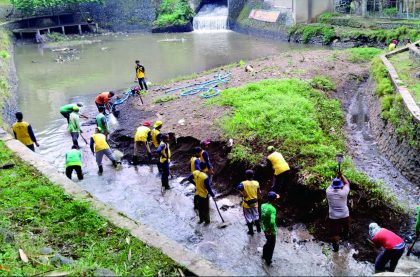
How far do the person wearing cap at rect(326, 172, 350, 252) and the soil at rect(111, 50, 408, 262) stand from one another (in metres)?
0.52

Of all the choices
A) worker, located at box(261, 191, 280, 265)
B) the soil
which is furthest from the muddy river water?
the soil

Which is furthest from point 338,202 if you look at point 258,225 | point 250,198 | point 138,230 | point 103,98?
point 103,98

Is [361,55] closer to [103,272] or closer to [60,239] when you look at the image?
[60,239]

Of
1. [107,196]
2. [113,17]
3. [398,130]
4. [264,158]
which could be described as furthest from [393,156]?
[113,17]

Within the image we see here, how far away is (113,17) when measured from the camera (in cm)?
4769

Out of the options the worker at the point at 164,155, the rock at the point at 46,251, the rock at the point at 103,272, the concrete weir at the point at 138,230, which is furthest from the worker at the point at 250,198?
the rock at the point at 46,251

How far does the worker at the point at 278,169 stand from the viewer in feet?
33.4

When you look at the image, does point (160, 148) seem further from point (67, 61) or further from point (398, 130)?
point (67, 61)

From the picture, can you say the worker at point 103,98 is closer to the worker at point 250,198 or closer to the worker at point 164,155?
the worker at point 164,155

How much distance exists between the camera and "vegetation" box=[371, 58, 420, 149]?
1168cm

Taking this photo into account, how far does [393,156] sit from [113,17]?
136 feet

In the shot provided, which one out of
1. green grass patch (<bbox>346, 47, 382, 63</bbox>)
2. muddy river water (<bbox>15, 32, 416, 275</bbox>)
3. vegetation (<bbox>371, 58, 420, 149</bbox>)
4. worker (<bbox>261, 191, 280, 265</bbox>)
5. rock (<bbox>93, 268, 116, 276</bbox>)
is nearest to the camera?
rock (<bbox>93, 268, 116, 276</bbox>)

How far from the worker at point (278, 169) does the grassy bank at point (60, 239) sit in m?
4.28

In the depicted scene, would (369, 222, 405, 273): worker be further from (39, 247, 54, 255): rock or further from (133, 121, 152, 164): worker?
(133, 121, 152, 164): worker
